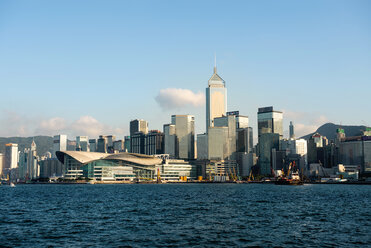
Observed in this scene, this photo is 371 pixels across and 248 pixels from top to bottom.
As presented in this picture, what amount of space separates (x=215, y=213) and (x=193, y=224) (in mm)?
14890

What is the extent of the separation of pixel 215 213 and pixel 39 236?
3213 centimetres

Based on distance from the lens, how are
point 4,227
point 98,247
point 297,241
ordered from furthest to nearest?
point 4,227
point 297,241
point 98,247

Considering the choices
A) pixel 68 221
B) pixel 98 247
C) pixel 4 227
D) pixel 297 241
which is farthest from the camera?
pixel 68 221

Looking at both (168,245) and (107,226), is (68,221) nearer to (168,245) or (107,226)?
(107,226)

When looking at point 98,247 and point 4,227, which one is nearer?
point 98,247

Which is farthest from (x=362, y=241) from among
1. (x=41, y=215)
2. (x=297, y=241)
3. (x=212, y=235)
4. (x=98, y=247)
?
(x=41, y=215)

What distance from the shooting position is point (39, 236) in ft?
163

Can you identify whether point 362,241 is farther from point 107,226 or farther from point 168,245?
point 107,226

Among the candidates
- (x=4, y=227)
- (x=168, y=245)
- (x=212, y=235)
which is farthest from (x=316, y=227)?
(x=4, y=227)

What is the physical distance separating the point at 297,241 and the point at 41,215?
43.7 m

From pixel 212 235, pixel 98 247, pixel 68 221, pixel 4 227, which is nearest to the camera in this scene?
pixel 98 247

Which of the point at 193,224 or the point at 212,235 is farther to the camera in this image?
the point at 193,224

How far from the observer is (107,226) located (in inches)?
2239

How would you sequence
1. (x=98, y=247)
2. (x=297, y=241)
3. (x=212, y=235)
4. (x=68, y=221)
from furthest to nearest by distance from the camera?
(x=68, y=221) → (x=212, y=235) → (x=297, y=241) → (x=98, y=247)
